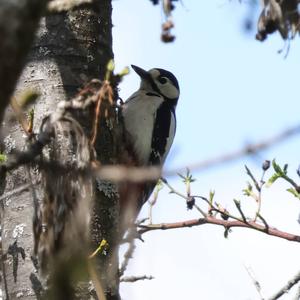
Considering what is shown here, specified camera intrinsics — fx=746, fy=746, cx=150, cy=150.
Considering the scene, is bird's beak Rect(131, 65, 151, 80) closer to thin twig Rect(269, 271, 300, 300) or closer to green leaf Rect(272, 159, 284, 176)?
green leaf Rect(272, 159, 284, 176)

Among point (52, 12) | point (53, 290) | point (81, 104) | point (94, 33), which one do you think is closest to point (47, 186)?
point (81, 104)

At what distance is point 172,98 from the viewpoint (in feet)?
19.3

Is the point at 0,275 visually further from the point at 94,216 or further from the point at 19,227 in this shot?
the point at 94,216

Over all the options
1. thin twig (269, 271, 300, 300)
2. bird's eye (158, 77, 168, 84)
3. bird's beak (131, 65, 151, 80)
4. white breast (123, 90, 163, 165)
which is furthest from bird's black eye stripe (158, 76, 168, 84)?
thin twig (269, 271, 300, 300)

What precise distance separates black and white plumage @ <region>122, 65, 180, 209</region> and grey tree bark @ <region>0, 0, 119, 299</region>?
173cm

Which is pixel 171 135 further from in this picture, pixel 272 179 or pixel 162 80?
pixel 272 179

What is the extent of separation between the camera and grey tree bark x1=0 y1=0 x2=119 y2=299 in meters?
2.62

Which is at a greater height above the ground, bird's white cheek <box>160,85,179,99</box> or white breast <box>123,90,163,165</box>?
bird's white cheek <box>160,85,179,99</box>

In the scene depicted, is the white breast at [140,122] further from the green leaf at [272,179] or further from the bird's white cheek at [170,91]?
the green leaf at [272,179]

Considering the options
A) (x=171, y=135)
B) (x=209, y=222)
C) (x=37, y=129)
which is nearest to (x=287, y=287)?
(x=209, y=222)

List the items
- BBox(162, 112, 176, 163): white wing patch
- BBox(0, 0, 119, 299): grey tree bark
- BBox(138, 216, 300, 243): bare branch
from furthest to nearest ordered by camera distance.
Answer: BBox(162, 112, 176, 163): white wing patch < BBox(138, 216, 300, 243): bare branch < BBox(0, 0, 119, 299): grey tree bark

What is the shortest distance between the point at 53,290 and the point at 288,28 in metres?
1.35

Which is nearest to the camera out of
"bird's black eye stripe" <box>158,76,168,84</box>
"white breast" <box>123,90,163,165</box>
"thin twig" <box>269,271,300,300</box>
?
"thin twig" <box>269,271,300,300</box>

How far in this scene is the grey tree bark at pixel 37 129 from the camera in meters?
2.62
